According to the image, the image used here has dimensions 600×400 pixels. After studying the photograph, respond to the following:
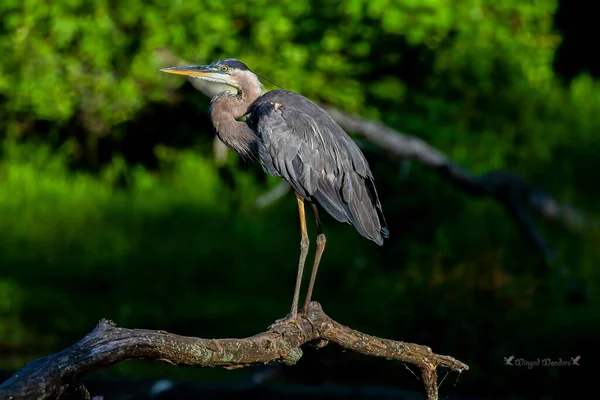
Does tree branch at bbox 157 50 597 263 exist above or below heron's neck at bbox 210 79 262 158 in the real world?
below

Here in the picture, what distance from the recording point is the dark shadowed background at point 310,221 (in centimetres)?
916

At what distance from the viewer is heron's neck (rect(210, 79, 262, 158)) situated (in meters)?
6.05

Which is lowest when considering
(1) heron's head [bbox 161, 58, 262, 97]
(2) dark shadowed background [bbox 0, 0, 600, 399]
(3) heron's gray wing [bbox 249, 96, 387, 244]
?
(2) dark shadowed background [bbox 0, 0, 600, 399]

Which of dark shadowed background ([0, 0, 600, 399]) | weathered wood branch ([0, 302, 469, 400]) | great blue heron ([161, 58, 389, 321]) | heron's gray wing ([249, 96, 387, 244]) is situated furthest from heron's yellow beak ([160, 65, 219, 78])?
dark shadowed background ([0, 0, 600, 399])

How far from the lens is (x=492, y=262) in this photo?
9.91 metres

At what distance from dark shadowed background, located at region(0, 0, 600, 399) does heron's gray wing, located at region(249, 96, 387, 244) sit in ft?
8.81

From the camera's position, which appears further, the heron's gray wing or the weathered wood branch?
the heron's gray wing

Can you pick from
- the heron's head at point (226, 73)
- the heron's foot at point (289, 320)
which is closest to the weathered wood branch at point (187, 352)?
the heron's foot at point (289, 320)

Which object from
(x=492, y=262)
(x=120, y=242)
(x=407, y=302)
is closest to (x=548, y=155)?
(x=492, y=262)

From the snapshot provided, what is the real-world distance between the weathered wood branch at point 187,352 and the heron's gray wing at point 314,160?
2.32 feet

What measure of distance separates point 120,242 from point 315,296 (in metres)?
1.96

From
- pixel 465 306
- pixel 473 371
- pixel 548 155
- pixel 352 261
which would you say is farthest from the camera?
pixel 548 155

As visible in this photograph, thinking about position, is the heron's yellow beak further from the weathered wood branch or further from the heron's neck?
the weathered wood branch

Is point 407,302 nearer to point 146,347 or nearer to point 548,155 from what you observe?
point 548,155
